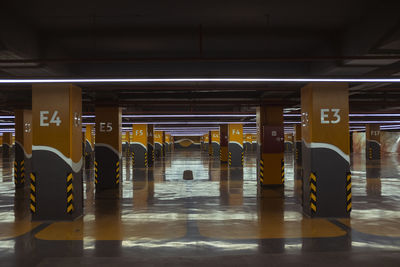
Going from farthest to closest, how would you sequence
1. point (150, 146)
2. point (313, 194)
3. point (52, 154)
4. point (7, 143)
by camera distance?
1. point (7, 143)
2. point (150, 146)
3. point (313, 194)
4. point (52, 154)

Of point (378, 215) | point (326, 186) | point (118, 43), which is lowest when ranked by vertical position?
point (378, 215)

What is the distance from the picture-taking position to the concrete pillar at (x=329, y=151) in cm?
991

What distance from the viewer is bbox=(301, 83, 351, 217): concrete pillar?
9906mm

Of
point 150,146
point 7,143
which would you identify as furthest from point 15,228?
point 7,143

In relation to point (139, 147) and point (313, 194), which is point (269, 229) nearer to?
point (313, 194)

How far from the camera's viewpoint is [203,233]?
324 inches

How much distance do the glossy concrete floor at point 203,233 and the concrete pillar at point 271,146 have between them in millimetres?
2605

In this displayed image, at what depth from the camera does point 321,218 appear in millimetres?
9812

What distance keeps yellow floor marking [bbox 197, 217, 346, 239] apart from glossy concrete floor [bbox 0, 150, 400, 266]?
23mm

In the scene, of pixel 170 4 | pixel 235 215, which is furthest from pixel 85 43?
pixel 235 215

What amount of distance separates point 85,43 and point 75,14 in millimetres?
1923

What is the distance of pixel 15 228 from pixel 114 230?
2.59m

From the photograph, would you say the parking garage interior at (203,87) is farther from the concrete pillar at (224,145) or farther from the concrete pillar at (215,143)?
the concrete pillar at (215,143)

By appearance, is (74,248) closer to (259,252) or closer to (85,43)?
(259,252)
